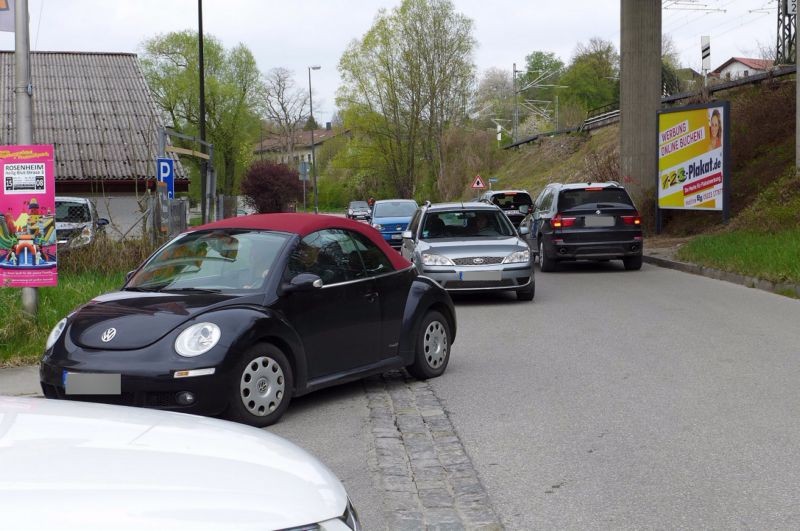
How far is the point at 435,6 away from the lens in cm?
6488

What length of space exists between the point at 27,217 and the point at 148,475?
760 centimetres

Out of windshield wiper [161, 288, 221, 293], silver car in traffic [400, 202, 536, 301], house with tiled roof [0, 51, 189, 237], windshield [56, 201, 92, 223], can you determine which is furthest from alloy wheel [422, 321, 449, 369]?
house with tiled roof [0, 51, 189, 237]

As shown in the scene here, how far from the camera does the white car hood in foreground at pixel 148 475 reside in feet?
8.38

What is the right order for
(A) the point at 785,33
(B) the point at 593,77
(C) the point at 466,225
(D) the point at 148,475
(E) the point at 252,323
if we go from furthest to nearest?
(B) the point at 593,77, (A) the point at 785,33, (C) the point at 466,225, (E) the point at 252,323, (D) the point at 148,475

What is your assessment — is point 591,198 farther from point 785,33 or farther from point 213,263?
point 785,33

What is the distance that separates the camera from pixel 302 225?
7.72 metres

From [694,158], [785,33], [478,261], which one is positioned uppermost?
[785,33]

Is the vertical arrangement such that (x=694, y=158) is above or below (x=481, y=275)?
above

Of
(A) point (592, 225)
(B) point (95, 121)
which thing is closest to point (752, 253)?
(A) point (592, 225)

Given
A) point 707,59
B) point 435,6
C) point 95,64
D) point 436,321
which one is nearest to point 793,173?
point 707,59

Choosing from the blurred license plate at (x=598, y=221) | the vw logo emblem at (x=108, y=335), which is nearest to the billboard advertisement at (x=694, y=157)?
the blurred license plate at (x=598, y=221)

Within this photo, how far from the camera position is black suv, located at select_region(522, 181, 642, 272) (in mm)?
19266

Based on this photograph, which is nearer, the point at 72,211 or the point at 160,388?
the point at 160,388

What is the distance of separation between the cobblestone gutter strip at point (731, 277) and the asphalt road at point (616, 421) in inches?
80.0
